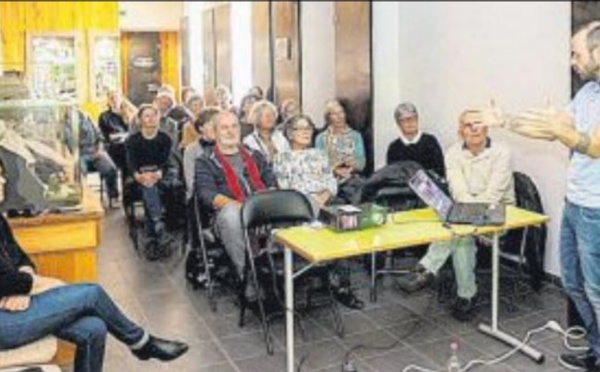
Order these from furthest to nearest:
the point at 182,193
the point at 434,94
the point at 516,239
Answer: the point at 182,193, the point at 434,94, the point at 516,239

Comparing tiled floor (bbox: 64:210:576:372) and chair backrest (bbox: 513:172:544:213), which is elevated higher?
chair backrest (bbox: 513:172:544:213)

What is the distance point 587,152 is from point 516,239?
175 cm

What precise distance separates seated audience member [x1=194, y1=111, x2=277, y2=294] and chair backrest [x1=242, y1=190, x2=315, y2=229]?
0.61 ft

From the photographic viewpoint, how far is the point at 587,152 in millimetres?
2787

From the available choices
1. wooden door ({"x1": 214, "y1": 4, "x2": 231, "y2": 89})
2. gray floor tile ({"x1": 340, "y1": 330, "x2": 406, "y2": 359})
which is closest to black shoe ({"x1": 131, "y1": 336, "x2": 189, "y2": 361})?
gray floor tile ({"x1": 340, "y1": 330, "x2": 406, "y2": 359})

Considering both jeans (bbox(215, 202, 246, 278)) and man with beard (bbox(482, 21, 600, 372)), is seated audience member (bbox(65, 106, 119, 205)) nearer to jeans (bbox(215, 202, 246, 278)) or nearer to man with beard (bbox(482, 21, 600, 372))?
jeans (bbox(215, 202, 246, 278))

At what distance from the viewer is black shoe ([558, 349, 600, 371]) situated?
10.8 feet

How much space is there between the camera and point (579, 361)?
332cm

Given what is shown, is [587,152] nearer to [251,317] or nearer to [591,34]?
[591,34]

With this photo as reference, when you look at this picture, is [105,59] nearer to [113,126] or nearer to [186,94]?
[186,94]

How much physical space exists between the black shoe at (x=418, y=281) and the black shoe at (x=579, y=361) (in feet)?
3.23

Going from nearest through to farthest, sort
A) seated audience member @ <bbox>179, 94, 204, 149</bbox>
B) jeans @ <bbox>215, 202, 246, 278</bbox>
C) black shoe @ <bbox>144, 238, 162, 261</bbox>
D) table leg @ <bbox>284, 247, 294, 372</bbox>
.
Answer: table leg @ <bbox>284, 247, 294, 372</bbox> → jeans @ <bbox>215, 202, 246, 278</bbox> → black shoe @ <bbox>144, 238, 162, 261</bbox> → seated audience member @ <bbox>179, 94, 204, 149</bbox>

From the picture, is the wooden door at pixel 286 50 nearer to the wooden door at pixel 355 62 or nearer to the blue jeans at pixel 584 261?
the wooden door at pixel 355 62

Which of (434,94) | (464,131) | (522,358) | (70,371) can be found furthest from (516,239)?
(70,371)
